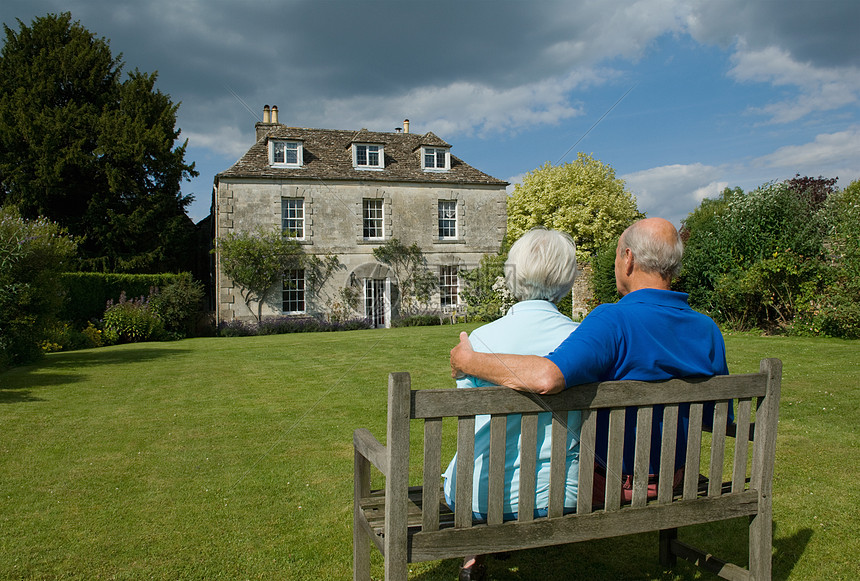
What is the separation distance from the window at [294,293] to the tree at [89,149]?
534 cm

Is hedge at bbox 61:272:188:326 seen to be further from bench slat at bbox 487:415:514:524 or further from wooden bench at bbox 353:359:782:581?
bench slat at bbox 487:415:514:524

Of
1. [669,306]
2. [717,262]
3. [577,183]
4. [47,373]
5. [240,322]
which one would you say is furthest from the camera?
[577,183]

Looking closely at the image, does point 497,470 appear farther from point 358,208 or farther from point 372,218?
point 372,218

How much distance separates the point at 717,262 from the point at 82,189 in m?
22.8

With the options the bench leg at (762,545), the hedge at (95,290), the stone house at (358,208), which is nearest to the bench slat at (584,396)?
the bench leg at (762,545)

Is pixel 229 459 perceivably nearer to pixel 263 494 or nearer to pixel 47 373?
pixel 263 494

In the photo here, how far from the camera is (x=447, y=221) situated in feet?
79.4

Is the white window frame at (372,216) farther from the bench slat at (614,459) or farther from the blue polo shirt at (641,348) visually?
the bench slat at (614,459)

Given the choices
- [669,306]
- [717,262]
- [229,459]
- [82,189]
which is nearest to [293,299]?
[82,189]

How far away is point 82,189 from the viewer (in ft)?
75.4

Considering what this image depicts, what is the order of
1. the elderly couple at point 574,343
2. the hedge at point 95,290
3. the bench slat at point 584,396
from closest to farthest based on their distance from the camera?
the bench slat at point 584,396, the elderly couple at point 574,343, the hedge at point 95,290

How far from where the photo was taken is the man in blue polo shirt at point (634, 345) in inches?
81.7

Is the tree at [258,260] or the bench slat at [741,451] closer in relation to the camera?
the bench slat at [741,451]

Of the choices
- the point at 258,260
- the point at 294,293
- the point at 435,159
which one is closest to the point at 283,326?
the point at 294,293
